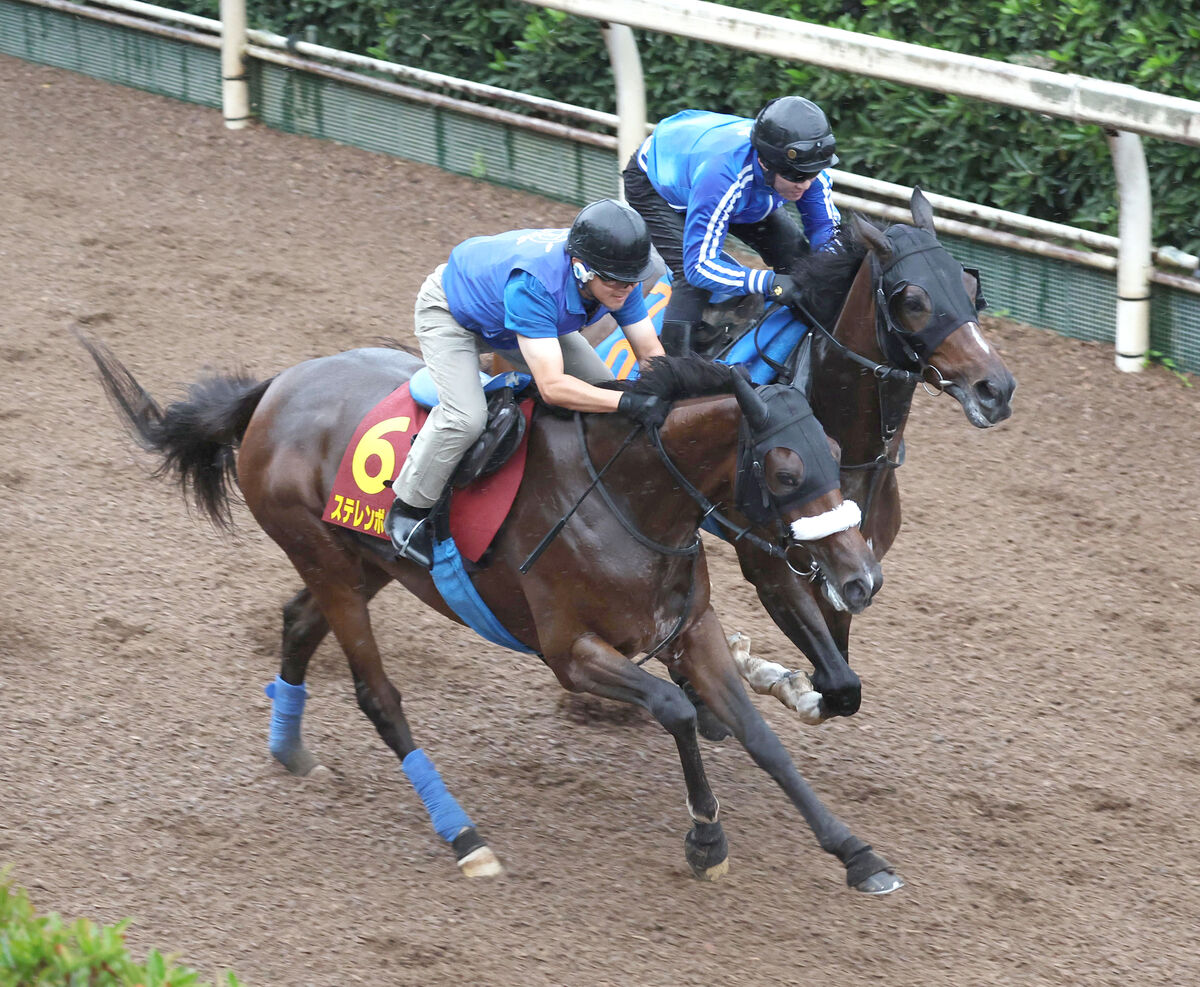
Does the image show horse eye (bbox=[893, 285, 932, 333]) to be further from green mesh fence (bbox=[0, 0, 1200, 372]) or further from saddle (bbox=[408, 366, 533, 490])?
green mesh fence (bbox=[0, 0, 1200, 372])

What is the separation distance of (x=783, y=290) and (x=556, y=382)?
120 centimetres

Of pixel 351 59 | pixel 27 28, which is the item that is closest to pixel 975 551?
pixel 351 59

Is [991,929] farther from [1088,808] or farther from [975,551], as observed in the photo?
[975,551]

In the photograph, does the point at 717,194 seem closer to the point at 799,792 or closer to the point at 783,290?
the point at 783,290

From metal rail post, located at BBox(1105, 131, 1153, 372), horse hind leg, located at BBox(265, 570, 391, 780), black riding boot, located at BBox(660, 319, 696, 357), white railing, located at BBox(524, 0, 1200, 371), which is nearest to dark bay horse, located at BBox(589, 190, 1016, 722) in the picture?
black riding boot, located at BBox(660, 319, 696, 357)

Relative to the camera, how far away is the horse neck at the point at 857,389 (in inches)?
203

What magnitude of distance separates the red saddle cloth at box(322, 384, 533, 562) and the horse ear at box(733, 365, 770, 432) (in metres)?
0.84

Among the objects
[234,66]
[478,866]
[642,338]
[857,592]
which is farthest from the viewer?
[234,66]

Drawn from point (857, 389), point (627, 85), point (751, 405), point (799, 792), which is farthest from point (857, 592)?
point (627, 85)

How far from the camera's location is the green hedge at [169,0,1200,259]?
7960mm

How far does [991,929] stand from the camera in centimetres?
456

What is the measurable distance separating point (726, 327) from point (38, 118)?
7.50 metres

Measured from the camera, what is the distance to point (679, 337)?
224 inches

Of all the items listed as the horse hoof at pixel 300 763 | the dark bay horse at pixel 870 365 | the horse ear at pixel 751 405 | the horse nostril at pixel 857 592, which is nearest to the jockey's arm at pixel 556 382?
the horse ear at pixel 751 405
